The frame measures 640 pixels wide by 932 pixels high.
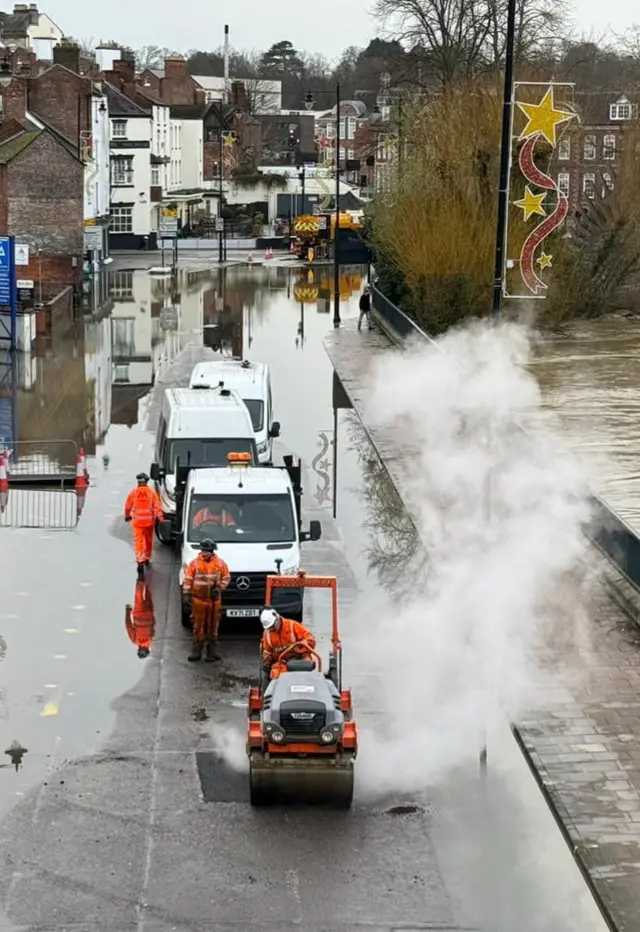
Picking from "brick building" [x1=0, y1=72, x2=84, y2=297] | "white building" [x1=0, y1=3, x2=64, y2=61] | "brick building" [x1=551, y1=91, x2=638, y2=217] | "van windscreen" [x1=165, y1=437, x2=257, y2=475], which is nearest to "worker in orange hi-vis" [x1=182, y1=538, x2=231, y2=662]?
"van windscreen" [x1=165, y1=437, x2=257, y2=475]

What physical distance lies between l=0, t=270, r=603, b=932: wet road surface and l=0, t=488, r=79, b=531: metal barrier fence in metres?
3.25

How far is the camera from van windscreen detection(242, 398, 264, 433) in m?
25.1

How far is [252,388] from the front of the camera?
25.7m

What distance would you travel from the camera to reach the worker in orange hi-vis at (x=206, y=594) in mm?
15203

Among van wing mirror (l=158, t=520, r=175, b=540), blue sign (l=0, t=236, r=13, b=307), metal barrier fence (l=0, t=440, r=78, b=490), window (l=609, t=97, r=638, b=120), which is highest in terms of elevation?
window (l=609, t=97, r=638, b=120)

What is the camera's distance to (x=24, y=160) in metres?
→ 51.7

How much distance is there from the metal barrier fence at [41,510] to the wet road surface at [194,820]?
3253 millimetres

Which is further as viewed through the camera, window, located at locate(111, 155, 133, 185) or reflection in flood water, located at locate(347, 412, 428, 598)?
window, located at locate(111, 155, 133, 185)

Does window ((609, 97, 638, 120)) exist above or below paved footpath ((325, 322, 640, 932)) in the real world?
above

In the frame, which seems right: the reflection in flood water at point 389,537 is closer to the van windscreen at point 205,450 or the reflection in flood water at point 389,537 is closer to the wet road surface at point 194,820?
the wet road surface at point 194,820

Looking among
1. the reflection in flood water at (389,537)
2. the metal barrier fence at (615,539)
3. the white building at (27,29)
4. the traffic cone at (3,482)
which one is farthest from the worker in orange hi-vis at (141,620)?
the white building at (27,29)

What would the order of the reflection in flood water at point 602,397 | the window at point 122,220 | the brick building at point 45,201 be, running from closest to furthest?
the reflection in flood water at point 602,397
the brick building at point 45,201
the window at point 122,220

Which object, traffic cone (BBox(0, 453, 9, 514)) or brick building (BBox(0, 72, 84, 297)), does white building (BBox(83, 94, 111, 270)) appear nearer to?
brick building (BBox(0, 72, 84, 297))

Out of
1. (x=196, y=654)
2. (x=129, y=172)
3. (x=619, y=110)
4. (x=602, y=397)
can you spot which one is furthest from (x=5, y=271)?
(x=619, y=110)
